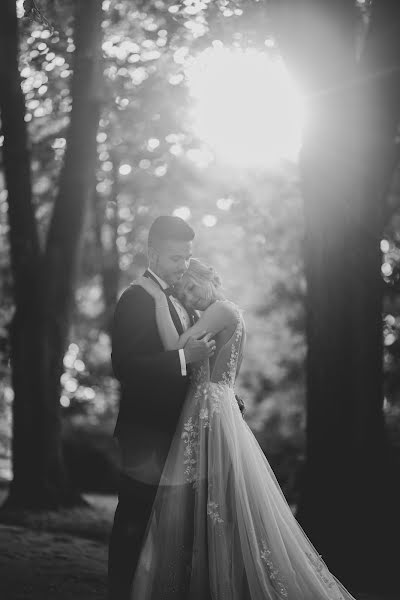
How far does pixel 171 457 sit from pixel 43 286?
602 centimetres

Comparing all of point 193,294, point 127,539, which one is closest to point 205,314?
point 193,294

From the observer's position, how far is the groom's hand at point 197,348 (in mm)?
5062

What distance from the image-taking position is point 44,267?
35.3 feet

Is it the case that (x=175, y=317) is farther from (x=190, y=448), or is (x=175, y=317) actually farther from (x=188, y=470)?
(x=188, y=470)

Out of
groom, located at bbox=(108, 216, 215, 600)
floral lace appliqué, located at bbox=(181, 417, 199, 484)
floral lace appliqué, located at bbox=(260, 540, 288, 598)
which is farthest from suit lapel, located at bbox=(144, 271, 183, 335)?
floral lace appliqué, located at bbox=(260, 540, 288, 598)

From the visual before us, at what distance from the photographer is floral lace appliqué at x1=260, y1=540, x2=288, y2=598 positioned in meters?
4.82

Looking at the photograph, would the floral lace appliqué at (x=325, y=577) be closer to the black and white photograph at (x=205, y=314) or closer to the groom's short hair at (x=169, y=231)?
the black and white photograph at (x=205, y=314)

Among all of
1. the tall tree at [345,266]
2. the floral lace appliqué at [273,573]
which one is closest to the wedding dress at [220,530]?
the floral lace appliqué at [273,573]

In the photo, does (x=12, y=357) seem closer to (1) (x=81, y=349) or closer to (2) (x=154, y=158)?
(2) (x=154, y=158)

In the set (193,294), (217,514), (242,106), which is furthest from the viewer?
(242,106)

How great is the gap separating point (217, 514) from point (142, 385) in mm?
953

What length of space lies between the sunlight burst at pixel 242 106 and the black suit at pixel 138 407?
5.97m

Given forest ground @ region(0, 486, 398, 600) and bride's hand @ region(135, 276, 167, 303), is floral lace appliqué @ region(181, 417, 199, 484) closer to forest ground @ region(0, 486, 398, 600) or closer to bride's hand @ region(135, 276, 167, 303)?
bride's hand @ region(135, 276, 167, 303)

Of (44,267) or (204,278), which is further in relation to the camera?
(44,267)
